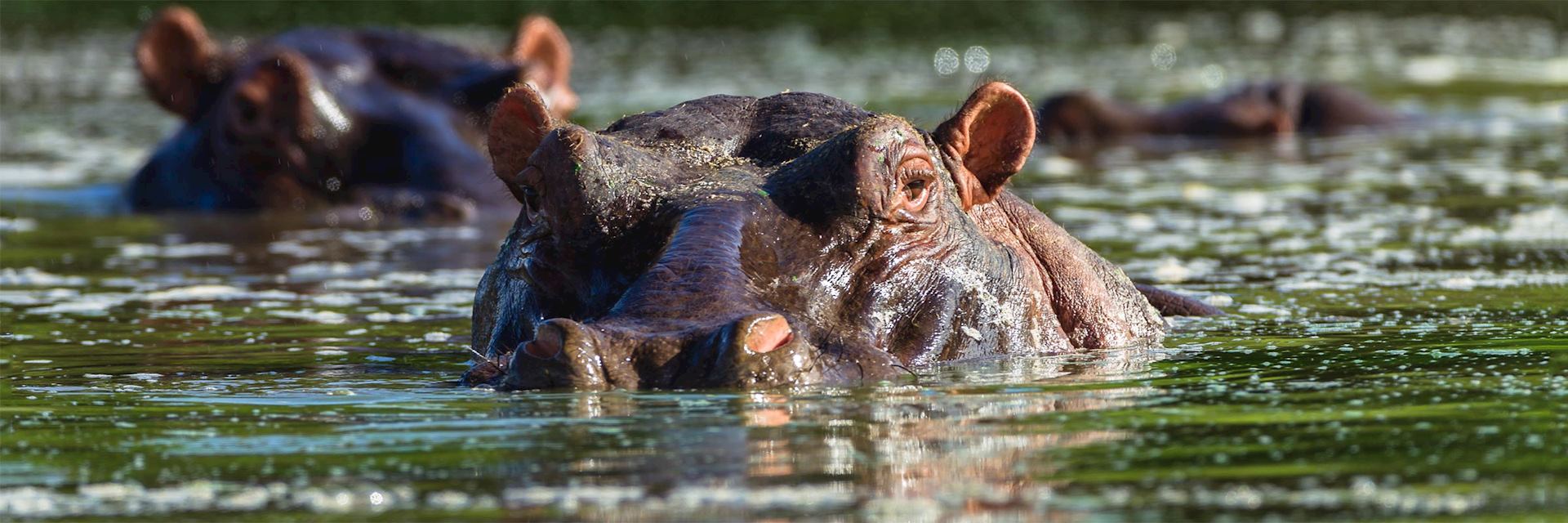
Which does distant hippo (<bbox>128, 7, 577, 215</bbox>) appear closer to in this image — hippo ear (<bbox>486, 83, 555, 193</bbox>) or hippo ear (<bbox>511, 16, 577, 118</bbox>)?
hippo ear (<bbox>511, 16, 577, 118</bbox>)

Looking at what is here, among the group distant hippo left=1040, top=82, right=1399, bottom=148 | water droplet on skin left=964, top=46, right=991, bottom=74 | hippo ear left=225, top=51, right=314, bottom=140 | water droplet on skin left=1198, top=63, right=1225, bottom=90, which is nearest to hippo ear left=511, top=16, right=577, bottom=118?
hippo ear left=225, top=51, right=314, bottom=140

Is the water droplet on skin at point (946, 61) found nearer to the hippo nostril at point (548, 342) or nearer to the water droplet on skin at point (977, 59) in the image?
the water droplet on skin at point (977, 59)

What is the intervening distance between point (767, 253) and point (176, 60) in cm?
937

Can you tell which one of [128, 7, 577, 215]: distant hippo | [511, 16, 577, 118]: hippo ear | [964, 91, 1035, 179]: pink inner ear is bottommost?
[964, 91, 1035, 179]: pink inner ear

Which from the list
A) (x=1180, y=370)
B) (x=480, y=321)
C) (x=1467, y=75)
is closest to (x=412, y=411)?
(x=480, y=321)

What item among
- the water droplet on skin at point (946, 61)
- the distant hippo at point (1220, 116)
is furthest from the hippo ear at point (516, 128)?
the water droplet on skin at point (946, 61)

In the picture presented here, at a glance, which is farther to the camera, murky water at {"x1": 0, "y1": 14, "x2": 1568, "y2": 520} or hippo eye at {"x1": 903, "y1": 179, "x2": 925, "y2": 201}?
hippo eye at {"x1": 903, "y1": 179, "x2": 925, "y2": 201}

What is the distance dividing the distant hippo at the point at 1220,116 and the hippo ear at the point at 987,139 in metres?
13.3

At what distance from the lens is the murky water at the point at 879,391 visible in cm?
511

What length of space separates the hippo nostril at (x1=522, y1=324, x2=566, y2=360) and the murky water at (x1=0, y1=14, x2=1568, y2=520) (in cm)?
16

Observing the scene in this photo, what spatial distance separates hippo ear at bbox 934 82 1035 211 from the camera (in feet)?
25.5

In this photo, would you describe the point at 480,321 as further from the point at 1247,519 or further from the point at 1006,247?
the point at 1247,519

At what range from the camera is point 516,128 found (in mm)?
7719

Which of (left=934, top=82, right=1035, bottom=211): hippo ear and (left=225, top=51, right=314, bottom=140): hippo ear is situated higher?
(left=225, top=51, right=314, bottom=140): hippo ear
